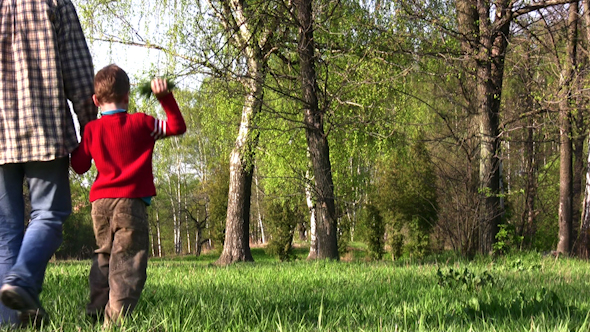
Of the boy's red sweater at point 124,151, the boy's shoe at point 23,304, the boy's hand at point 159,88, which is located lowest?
the boy's shoe at point 23,304

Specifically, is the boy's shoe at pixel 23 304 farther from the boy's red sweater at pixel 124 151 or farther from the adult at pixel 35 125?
the boy's red sweater at pixel 124 151

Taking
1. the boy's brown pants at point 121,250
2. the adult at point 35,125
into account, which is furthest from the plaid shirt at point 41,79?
the boy's brown pants at point 121,250

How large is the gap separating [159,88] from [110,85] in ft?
0.80

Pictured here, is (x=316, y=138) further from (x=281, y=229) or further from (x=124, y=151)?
(x=281, y=229)

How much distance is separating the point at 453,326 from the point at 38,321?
6.23 feet

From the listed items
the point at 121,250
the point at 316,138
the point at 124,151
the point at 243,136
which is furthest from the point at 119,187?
the point at 243,136

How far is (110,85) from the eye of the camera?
115 inches

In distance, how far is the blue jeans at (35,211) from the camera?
288 cm

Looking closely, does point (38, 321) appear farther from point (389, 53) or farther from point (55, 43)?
point (389, 53)

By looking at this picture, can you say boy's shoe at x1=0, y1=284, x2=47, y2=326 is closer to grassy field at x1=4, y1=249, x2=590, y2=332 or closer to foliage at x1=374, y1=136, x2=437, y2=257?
grassy field at x1=4, y1=249, x2=590, y2=332

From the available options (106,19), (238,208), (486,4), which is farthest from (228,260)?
(486,4)

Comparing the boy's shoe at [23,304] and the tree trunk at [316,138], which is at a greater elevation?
the tree trunk at [316,138]

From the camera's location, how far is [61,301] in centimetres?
352

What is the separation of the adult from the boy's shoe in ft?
0.50
